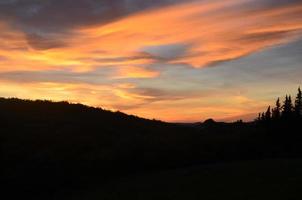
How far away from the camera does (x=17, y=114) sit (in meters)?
65.5

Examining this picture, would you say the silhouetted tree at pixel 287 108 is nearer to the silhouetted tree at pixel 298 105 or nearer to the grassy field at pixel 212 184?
the silhouetted tree at pixel 298 105

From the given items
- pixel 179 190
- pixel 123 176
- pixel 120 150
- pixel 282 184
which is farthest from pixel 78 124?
pixel 282 184

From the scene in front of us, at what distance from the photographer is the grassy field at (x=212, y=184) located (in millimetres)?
33938

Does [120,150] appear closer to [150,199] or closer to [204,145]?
[204,145]

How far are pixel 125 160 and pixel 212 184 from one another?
1434 cm

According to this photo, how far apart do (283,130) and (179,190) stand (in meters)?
44.8

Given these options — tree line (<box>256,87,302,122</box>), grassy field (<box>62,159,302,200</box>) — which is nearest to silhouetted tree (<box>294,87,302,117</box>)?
tree line (<box>256,87,302,122</box>)

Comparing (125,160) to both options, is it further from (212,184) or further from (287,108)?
(287,108)

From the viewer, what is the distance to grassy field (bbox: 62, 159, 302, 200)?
33.9 metres

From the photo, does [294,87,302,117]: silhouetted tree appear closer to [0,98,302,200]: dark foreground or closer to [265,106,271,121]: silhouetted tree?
[265,106,271,121]: silhouetted tree

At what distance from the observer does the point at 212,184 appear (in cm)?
3866

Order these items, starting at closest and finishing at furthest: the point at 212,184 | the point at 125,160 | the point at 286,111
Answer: the point at 212,184, the point at 125,160, the point at 286,111

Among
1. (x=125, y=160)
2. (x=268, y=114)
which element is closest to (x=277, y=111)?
(x=268, y=114)

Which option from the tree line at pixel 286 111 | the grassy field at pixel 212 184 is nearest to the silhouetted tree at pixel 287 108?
the tree line at pixel 286 111
